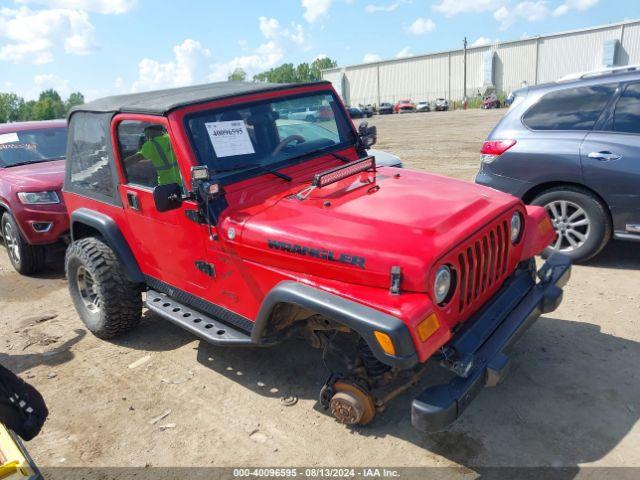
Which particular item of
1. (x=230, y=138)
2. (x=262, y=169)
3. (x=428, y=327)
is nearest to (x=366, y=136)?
(x=262, y=169)

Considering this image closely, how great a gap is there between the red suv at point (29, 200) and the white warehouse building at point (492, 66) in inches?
1961

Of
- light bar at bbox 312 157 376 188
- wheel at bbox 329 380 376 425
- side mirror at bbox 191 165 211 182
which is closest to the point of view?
wheel at bbox 329 380 376 425

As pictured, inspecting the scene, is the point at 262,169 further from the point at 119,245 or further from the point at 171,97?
the point at 119,245

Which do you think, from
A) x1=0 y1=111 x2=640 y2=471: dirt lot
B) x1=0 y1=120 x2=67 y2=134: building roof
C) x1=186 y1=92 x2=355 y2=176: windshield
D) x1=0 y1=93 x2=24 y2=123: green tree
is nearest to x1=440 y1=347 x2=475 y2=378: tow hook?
x1=0 y1=111 x2=640 y2=471: dirt lot

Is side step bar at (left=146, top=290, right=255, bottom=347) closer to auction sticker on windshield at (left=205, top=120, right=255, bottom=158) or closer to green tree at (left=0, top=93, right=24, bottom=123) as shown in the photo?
auction sticker on windshield at (left=205, top=120, right=255, bottom=158)

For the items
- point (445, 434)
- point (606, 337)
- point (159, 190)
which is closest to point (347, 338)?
point (445, 434)

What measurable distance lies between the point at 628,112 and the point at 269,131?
3.53 meters

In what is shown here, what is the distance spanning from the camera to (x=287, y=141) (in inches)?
149

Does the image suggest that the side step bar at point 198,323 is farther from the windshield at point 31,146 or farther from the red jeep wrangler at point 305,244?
the windshield at point 31,146

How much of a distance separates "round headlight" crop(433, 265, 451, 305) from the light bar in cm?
101

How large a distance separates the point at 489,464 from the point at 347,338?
1.04 meters

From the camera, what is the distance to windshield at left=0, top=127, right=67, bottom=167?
6.85 meters

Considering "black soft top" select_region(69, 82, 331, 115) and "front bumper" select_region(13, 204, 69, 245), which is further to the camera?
"front bumper" select_region(13, 204, 69, 245)

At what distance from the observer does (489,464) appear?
9.16ft
